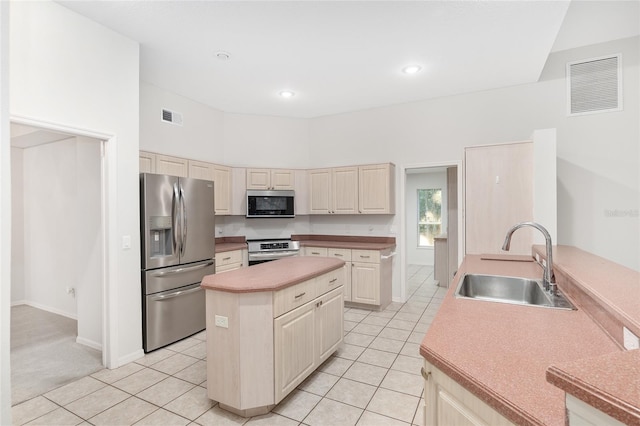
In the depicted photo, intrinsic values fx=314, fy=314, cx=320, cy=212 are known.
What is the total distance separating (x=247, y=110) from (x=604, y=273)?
193 inches

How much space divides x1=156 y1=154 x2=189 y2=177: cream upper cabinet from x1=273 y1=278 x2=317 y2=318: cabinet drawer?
258cm

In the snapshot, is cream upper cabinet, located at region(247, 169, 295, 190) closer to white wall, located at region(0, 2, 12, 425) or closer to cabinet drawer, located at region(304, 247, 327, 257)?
cabinet drawer, located at region(304, 247, 327, 257)

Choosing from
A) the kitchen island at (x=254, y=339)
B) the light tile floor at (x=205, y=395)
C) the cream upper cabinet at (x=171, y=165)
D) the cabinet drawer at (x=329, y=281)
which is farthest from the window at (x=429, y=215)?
the kitchen island at (x=254, y=339)

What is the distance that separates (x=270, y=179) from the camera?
5.21 meters

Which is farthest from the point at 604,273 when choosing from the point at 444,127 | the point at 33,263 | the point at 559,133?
the point at 33,263

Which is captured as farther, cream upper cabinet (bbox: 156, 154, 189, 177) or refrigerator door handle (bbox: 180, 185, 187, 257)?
cream upper cabinet (bbox: 156, 154, 189, 177)

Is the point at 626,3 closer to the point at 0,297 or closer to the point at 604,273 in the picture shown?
the point at 604,273

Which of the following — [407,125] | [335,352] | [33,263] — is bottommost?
[335,352]

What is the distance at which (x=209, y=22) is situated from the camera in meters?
2.73

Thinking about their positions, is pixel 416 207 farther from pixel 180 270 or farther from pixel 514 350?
pixel 514 350

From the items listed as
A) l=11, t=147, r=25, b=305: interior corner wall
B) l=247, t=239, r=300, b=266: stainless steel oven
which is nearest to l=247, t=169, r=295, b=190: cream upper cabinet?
l=247, t=239, r=300, b=266: stainless steel oven

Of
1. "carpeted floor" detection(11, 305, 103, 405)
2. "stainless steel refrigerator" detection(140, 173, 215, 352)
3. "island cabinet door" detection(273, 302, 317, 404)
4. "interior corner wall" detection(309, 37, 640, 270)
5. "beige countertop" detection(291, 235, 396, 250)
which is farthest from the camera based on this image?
"beige countertop" detection(291, 235, 396, 250)

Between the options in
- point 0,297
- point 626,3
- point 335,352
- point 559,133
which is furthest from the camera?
point 559,133

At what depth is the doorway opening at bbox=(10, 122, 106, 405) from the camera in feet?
9.57
